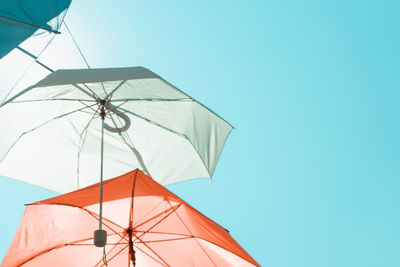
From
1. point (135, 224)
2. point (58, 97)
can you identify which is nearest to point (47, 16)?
point (58, 97)

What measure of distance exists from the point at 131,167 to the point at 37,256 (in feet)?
8.71

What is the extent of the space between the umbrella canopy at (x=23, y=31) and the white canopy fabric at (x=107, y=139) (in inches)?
56.4

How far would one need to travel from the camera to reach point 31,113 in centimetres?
633

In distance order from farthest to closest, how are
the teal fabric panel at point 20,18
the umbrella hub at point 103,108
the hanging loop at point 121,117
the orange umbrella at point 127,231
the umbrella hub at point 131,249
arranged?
the hanging loop at point 121,117 → the umbrella hub at point 103,108 → the umbrella hub at point 131,249 → the orange umbrella at point 127,231 → the teal fabric panel at point 20,18

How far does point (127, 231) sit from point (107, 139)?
2.40 meters

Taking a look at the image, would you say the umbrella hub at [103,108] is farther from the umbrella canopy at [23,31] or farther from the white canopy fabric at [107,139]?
the umbrella canopy at [23,31]

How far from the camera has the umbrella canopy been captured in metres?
3.91

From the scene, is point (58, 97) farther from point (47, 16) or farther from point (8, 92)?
point (47, 16)

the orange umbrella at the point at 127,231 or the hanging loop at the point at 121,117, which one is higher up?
the hanging loop at the point at 121,117

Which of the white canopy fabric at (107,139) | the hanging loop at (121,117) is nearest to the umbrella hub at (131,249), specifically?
the white canopy fabric at (107,139)

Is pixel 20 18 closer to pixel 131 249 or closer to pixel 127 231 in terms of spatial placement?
pixel 127 231

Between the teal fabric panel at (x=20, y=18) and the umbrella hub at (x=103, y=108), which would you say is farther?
the umbrella hub at (x=103, y=108)

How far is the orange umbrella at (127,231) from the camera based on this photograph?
457cm

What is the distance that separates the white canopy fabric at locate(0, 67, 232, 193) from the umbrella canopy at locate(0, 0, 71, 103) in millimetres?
1432
